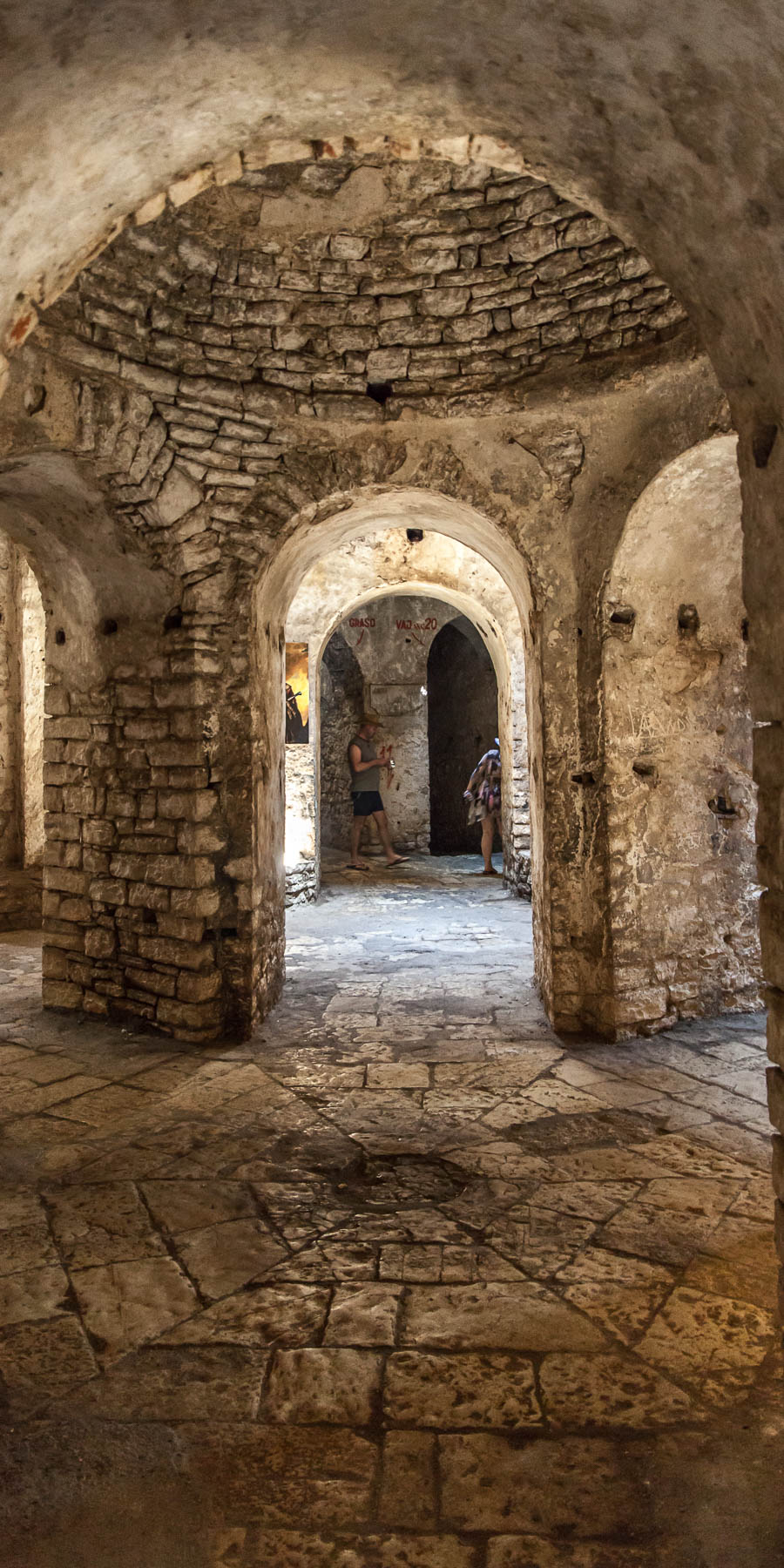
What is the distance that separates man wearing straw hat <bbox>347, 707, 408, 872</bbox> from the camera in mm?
11156

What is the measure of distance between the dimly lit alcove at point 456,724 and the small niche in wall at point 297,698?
7.08 metres

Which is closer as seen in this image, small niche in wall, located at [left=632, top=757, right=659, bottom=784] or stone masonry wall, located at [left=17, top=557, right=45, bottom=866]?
small niche in wall, located at [left=632, top=757, right=659, bottom=784]

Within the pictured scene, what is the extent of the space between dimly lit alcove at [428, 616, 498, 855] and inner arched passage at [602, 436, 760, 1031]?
10868mm

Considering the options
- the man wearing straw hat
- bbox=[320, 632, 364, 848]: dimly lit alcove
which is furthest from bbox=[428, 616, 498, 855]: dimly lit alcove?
the man wearing straw hat

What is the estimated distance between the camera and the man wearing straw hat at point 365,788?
1116 centimetres

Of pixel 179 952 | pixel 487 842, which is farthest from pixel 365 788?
pixel 179 952

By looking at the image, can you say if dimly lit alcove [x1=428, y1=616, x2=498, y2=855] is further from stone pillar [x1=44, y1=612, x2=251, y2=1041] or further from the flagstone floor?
the flagstone floor

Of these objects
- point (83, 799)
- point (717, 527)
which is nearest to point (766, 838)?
point (717, 527)

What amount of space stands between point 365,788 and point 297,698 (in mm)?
2246

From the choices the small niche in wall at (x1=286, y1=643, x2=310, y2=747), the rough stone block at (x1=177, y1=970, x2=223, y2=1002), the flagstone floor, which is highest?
the small niche in wall at (x1=286, y1=643, x2=310, y2=747)

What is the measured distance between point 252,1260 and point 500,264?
4.87 meters

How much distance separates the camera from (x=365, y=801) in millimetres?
11641

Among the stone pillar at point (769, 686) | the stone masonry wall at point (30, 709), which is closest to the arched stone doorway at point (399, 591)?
the stone masonry wall at point (30, 709)

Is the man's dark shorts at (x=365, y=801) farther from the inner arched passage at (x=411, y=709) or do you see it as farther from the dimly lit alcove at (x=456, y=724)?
the dimly lit alcove at (x=456, y=724)
